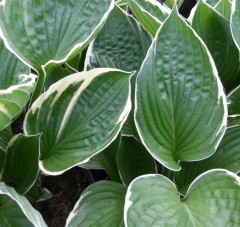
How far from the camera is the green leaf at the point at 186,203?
0.61 m

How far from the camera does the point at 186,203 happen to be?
66 cm

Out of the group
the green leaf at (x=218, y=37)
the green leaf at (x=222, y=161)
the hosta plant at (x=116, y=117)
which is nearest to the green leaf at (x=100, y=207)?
the hosta plant at (x=116, y=117)

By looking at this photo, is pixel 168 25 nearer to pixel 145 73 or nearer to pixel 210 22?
pixel 145 73

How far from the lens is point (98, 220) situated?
2.32ft

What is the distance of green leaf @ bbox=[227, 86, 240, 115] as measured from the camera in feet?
2.74

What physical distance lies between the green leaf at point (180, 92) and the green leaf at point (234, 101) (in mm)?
167

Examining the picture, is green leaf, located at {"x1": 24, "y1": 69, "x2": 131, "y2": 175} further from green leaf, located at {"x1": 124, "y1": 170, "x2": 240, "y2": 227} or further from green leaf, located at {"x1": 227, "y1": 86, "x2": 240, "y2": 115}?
green leaf, located at {"x1": 227, "y1": 86, "x2": 240, "y2": 115}

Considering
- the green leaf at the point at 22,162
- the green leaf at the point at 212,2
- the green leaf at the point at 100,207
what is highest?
the green leaf at the point at 212,2

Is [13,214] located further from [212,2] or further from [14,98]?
[212,2]

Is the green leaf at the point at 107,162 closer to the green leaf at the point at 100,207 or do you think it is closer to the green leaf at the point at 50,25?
the green leaf at the point at 100,207

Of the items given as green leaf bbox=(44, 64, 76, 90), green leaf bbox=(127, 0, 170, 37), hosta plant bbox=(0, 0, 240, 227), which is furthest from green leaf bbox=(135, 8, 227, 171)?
green leaf bbox=(44, 64, 76, 90)

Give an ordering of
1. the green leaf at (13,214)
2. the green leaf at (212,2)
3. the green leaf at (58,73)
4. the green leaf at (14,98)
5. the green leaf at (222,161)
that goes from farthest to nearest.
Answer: the green leaf at (212,2)
the green leaf at (58,73)
the green leaf at (222,161)
the green leaf at (13,214)
the green leaf at (14,98)

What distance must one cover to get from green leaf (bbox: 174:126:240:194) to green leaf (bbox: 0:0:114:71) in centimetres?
32

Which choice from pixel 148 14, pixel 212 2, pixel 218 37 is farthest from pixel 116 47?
pixel 212 2
